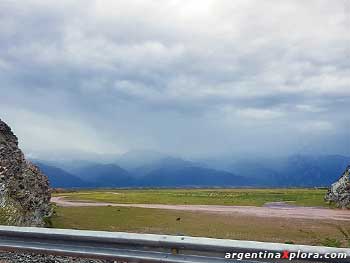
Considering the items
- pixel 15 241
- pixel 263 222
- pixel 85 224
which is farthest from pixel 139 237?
pixel 263 222

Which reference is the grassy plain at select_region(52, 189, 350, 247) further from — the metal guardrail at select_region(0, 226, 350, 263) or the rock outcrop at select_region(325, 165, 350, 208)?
the rock outcrop at select_region(325, 165, 350, 208)

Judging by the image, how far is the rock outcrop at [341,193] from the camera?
5334cm

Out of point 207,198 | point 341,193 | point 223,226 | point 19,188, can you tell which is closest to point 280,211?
point 341,193

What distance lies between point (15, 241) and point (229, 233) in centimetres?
2071

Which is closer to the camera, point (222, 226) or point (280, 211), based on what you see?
point (222, 226)

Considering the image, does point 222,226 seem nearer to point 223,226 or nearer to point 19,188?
point 223,226

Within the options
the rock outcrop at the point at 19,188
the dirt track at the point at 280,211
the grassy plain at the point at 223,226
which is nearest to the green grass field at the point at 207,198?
the dirt track at the point at 280,211

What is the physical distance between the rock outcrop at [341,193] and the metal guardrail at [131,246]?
4821cm

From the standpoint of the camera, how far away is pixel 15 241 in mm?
9133

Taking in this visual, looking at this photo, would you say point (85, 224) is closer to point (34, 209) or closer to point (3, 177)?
point (34, 209)

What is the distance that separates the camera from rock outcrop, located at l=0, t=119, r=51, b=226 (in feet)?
71.0

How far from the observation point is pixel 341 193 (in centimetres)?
5509

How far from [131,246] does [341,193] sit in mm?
51141

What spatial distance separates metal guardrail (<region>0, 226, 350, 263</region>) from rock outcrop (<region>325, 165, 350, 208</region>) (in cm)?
4821
